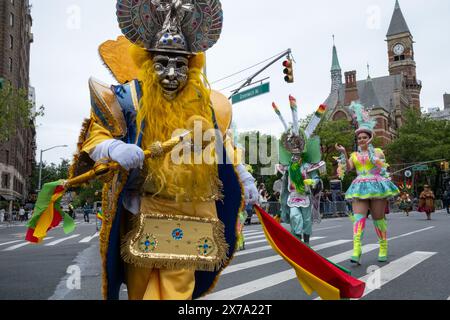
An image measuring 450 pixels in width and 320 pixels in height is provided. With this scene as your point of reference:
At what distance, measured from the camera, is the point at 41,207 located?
2807mm

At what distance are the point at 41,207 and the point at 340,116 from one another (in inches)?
2593

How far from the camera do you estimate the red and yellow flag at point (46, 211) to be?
277cm

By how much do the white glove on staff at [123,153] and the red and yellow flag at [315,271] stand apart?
3.54 ft

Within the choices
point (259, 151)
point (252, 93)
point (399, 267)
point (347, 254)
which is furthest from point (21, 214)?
point (399, 267)

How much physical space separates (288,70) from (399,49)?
283 feet

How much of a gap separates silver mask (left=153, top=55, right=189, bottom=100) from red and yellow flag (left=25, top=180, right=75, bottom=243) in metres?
0.89

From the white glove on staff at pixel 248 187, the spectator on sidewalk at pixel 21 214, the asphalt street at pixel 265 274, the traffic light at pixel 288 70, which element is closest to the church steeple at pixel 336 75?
the spectator on sidewalk at pixel 21 214

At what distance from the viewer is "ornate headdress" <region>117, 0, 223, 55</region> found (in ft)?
9.26

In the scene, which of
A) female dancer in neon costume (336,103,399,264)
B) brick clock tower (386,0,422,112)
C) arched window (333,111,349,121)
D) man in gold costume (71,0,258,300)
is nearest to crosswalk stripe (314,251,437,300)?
female dancer in neon costume (336,103,399,264)

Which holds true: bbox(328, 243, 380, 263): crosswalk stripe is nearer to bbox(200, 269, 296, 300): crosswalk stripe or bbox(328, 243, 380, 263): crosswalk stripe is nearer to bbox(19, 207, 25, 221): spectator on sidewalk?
bbox(200, 269, 296, 300): crosswalk stripe

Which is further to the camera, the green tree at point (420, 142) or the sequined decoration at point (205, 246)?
the green tree at point (420, 142)

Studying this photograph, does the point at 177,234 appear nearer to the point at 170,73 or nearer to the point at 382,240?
the point at 170,73

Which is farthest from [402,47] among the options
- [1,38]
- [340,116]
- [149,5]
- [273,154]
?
[149,5]

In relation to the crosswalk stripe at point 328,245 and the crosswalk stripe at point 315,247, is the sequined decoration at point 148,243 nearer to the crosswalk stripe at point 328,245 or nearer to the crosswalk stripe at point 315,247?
the crosswalk stripe at point 315,247
